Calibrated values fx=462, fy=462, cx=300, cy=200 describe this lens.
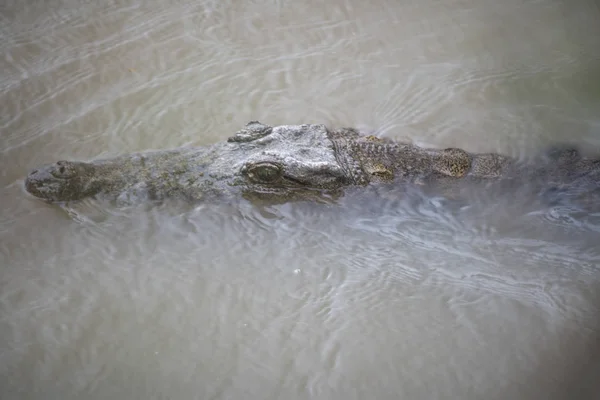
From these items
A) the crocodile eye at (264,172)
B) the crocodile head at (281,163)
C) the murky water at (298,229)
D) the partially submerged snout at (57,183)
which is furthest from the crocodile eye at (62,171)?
the crocodile eye at (264,172)

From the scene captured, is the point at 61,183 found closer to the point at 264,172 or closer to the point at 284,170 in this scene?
the point at 264,172

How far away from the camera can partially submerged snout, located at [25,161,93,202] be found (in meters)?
3.26

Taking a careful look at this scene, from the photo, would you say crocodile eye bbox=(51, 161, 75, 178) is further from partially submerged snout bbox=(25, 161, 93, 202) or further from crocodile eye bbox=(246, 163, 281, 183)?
crocodile eye bbox=(246, 163, 281, 183)

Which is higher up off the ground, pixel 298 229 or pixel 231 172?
pixel 231 172

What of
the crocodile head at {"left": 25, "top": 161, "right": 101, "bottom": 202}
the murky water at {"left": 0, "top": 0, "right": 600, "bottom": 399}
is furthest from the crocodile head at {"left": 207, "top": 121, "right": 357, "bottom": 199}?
the crocodile head at {"left": 25, "top": 161, "right": 101, "bottom": 202}

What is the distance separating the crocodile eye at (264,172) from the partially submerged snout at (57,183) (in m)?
1.21

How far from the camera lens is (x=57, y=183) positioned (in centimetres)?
326

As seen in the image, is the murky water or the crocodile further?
the crocodile

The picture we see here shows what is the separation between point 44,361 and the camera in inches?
98.7

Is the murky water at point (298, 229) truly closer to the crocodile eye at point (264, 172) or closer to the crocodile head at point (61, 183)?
the crocodile head at point (61, 183)

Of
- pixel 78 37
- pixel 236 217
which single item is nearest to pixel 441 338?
pixel 236 217

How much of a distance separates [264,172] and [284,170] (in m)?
0.14

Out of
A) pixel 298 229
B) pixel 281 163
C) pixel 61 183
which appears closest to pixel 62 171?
pixel 61 183

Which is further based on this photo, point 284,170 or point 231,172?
point 231,172
